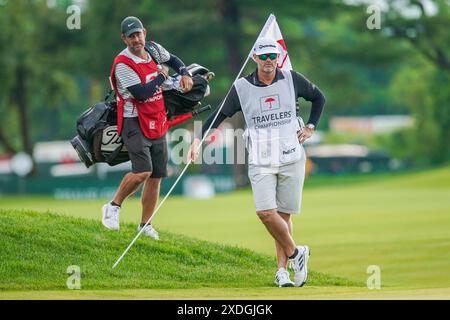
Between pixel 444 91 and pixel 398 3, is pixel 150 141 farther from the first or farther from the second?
pixel 444 91

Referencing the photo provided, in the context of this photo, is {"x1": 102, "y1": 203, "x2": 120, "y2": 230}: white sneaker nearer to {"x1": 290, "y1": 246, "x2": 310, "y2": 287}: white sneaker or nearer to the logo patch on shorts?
{"x1": 290, "y1": 246, "x2": 310, "y2": 287}: white sneaker

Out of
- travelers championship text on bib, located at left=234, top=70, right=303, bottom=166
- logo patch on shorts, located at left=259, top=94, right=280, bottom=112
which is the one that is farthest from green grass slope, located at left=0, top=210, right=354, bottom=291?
logo patch on shorts, located at left=259, top=94, right=280, bottom=112

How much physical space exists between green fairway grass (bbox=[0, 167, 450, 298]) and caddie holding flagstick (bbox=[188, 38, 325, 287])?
1363mm

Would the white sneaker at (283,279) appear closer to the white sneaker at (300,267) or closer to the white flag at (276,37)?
the white sneaker at (300,267)

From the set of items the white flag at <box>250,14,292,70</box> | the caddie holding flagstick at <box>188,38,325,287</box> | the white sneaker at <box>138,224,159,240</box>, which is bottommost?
the white sneaker at <box>138,224,159,240</box>

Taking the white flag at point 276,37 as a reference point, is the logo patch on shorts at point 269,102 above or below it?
below

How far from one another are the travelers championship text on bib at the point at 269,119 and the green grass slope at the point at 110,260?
1.43 meters

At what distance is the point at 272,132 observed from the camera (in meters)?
12.1

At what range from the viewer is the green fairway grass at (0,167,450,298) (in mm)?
15891

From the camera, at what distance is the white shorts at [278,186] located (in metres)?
12.1

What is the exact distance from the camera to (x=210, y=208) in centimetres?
3447

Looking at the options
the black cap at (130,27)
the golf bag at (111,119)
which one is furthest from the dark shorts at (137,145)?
the black cap at (130,27)

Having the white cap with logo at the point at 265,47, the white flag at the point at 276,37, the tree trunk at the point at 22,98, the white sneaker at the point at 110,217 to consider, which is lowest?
the white sneaker at the point at 110,217

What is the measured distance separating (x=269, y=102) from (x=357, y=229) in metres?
11.9
